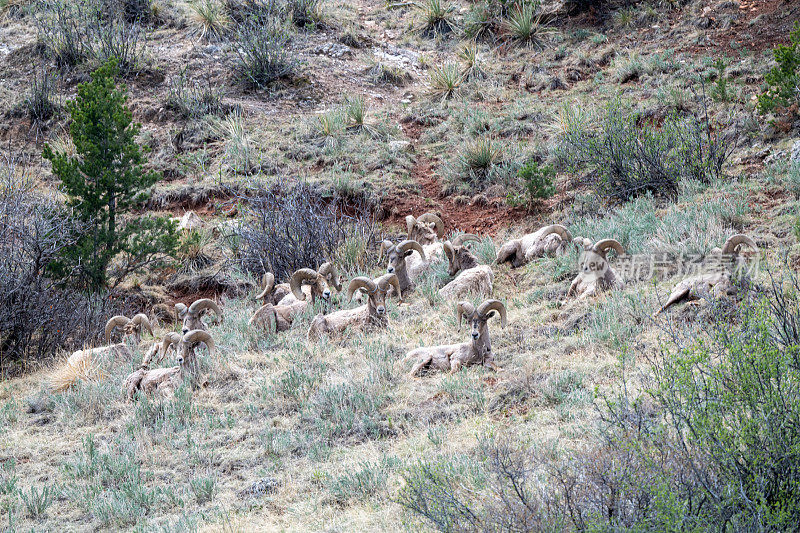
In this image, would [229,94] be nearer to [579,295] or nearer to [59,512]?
[579,295]

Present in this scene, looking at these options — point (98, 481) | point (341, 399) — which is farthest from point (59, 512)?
point (341, 399)

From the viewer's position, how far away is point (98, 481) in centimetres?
603

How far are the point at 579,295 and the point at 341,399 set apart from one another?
3284mm

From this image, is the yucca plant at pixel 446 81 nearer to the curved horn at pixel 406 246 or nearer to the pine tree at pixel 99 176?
the pine tree at pixel 99 176

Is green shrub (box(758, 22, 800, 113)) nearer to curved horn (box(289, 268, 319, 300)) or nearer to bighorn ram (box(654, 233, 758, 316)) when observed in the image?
bighorn ram (box(654, 233, 758, 316))

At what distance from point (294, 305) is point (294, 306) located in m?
0.02

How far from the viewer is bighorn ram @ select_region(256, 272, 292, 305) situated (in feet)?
34.6

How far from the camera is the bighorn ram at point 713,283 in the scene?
715 centimetres

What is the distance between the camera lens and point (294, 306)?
9.83 m

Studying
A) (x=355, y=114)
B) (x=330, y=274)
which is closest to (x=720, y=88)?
(x=355, y=114)

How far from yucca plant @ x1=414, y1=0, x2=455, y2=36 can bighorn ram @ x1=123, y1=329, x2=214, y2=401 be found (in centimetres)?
1527

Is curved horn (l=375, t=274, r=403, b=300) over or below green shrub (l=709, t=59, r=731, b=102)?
below

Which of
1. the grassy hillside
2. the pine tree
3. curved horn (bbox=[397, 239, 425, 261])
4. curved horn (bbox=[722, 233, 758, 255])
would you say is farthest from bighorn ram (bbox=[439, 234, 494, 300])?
the pine tree

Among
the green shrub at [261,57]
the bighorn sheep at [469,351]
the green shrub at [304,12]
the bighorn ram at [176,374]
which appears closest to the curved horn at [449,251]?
the bighorn sheep at [469,351]
